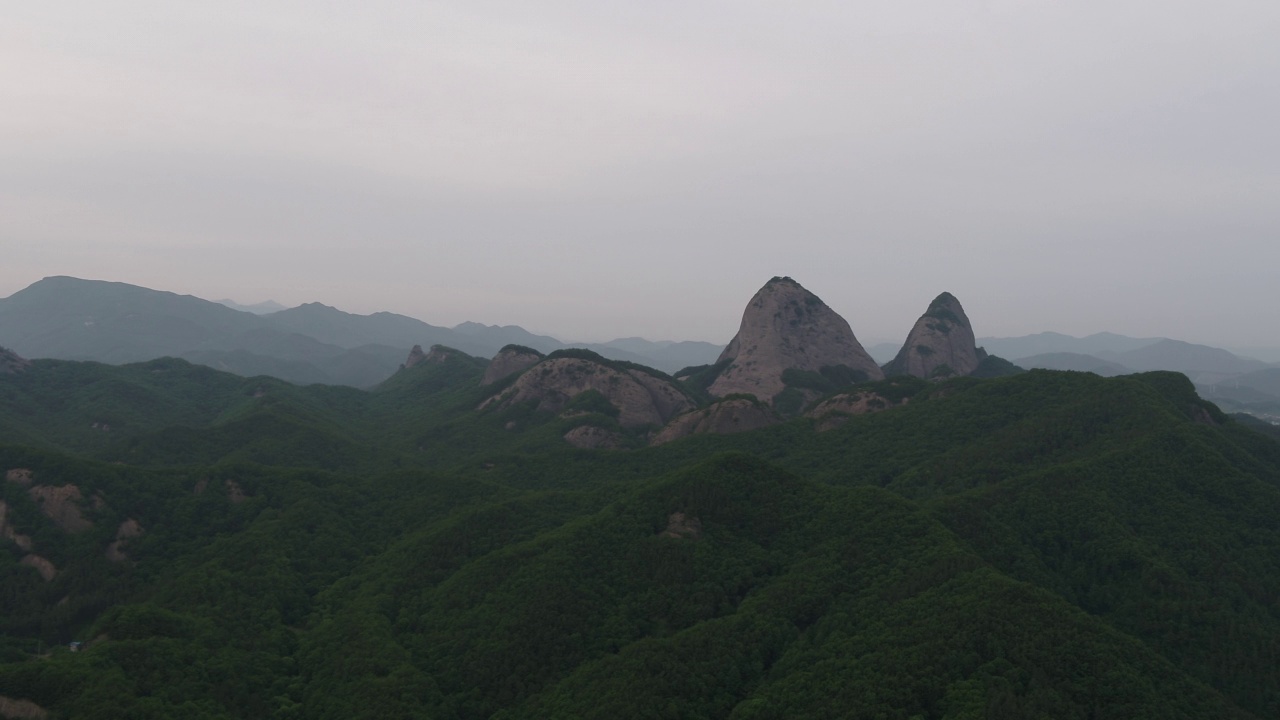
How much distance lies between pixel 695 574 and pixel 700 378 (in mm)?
109555

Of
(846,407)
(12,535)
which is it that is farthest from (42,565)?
(846,407)

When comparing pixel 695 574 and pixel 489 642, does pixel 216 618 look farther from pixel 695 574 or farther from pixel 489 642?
pixel 695 574

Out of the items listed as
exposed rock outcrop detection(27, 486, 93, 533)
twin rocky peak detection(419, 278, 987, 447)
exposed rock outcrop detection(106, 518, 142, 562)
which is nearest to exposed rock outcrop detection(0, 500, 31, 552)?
exposed rock outcrop detection(27, 486, 93, 533)

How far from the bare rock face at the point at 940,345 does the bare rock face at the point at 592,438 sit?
256 ft

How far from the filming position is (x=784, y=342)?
149625 millimetres

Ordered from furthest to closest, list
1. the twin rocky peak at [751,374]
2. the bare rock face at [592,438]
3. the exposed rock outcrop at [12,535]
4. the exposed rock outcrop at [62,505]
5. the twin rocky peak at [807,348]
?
the twin rocky peak at [807,348] < the bare rock face at [592,438] < the twin rocky peak at [751,374] < the exposed rock outcrop at [62,505] < the exposed rock outcrop at [12,535]

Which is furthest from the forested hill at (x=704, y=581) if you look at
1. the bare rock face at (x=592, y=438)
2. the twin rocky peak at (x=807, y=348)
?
the twin rocky peak at (x=807, y=348)

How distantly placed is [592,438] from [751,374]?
51.9 m

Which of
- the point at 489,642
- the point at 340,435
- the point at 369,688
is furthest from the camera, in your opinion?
the point at 340,435

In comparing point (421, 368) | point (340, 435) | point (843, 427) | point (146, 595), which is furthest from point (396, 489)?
point (421, 368)

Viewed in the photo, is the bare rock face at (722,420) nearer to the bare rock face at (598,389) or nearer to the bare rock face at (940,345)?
the bare rock face at (598,389)

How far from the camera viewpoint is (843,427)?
8694 centimetres

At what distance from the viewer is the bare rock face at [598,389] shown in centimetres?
11869

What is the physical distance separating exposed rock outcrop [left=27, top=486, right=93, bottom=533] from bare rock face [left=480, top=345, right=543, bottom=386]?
8662cm
